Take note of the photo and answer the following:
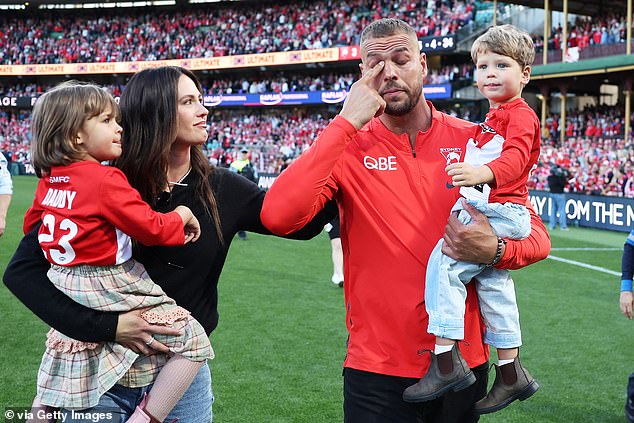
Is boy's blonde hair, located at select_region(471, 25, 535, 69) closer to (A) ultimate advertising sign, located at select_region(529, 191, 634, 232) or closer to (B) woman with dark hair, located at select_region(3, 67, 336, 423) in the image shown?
(B) woman with dark hair, located at select_region(3, 67, 336, 423)

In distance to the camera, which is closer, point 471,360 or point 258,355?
point 471,360

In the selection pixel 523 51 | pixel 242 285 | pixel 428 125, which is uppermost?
pixel 523 51

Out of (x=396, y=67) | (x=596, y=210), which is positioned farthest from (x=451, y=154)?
(x=596, y=210)

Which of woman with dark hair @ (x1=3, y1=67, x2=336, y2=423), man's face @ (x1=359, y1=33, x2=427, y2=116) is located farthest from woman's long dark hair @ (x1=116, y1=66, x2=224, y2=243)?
man's face @ (x1=359, y1=33, x2=427, y2=116)

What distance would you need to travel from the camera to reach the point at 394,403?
2.69 metres

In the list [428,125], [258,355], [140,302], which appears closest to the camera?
[140,302]

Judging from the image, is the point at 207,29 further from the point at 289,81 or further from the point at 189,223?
the point at 189,223

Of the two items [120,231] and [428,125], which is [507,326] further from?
[120,231]

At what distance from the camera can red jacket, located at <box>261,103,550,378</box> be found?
104 inches

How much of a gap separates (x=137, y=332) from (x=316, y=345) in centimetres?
502

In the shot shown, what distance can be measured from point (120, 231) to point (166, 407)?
0.65m

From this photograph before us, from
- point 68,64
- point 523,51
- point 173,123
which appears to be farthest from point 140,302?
point 68,64

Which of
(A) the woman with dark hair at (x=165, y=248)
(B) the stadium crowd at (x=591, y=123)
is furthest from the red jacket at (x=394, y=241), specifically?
(B) the stadium crowd at (x=591, y=123)

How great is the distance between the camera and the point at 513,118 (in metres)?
2.79
